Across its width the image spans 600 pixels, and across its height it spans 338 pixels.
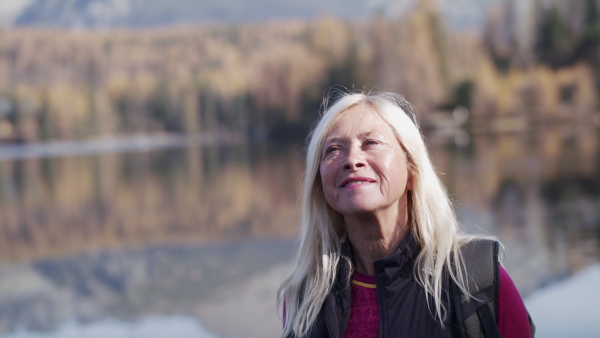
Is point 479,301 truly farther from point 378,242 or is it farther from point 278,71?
point 278,71

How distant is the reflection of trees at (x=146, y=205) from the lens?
15.5 meters

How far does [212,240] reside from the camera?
14.0 m

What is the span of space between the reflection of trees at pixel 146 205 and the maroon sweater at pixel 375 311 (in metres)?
12.8

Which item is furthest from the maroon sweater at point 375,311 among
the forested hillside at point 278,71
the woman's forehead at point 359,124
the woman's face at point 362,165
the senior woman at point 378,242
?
the forested hillside at point 278,71

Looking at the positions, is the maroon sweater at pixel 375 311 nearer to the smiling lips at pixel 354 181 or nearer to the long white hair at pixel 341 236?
the long white hair at pixel 341 236

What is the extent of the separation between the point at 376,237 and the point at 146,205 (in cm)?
1966

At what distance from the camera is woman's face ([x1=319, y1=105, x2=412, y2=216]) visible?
146 centimetres

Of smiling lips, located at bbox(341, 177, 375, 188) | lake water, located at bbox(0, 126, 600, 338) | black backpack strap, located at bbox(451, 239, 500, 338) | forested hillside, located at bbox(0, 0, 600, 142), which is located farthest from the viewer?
A: forested hillside, located at bbox(0, 0, 600, 142)

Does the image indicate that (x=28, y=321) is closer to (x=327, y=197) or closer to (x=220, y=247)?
(x=220, y=247)

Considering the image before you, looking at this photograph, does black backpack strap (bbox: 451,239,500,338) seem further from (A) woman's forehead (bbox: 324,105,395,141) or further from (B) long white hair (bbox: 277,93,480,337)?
(A) woman's forehead (bbox: 324,105,395,141)

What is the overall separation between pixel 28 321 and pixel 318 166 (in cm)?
775

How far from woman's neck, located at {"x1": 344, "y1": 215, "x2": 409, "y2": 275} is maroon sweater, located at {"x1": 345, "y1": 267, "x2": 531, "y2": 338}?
0.12 ft

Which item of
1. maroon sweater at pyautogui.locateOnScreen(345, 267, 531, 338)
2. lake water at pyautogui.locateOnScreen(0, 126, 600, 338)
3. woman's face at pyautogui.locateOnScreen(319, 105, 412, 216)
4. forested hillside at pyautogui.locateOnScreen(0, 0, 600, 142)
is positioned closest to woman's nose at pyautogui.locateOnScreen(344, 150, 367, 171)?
woman's face at pyautogui.locateOnScreen(319, 105, 412, 216)

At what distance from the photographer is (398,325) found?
4.55 ft
